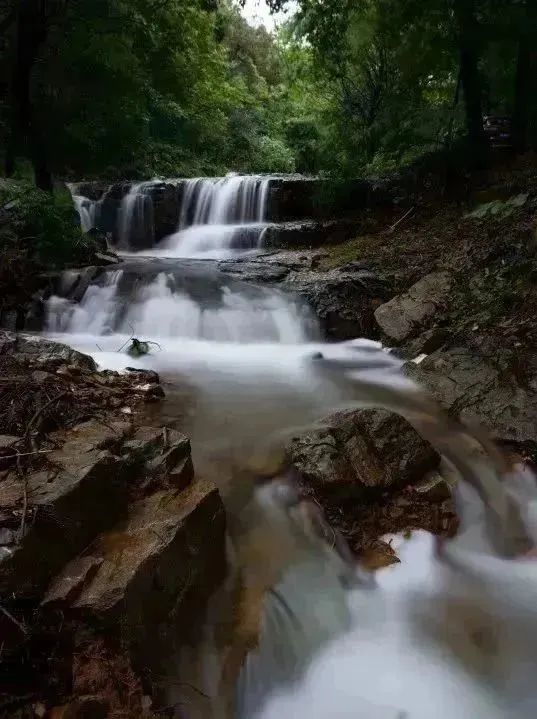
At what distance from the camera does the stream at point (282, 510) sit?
2477 mm

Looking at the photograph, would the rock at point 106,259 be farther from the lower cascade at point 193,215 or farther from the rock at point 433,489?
the rock at point 433,489

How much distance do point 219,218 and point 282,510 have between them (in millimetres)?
10611

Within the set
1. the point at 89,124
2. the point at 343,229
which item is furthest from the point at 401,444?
the point at 89,124

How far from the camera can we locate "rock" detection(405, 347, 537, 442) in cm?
429

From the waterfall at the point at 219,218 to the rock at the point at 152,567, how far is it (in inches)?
354

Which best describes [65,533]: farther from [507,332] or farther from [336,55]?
[336,55]

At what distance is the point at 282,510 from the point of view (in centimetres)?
339

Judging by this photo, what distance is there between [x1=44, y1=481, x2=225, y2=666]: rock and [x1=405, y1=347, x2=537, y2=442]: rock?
2.69 meters

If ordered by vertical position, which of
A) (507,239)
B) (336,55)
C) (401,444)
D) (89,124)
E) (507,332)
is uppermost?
(336,55)

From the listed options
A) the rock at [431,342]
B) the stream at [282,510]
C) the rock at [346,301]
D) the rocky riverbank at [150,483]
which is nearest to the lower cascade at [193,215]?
the stream at [282,510]

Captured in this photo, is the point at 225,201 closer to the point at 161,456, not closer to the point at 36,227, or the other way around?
the point at 36,227

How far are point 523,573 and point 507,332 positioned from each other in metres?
2.79

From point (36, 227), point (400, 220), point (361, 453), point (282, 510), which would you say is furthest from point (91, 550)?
point (400, 220)

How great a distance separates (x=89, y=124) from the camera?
404 inches
